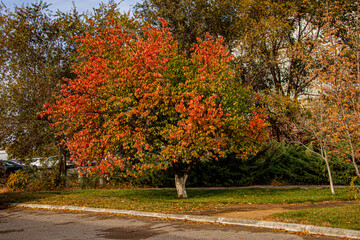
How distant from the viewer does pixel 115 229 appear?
328 inches

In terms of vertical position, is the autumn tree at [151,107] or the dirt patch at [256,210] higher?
the autumn tree at [151,107]

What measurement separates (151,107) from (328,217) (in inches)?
265

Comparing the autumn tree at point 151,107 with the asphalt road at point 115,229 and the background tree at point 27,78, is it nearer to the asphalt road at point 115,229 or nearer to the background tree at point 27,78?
the asphalt road at point 115,229

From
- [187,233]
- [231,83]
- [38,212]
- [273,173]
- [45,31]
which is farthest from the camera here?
[45,31]

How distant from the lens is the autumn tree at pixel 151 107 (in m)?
12.3

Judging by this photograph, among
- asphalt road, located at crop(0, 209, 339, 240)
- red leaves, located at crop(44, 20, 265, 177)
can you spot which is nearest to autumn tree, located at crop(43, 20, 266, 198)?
red leaves, located at crop(44, 20, 265, 177)

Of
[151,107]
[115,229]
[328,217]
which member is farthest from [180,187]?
[328,217]

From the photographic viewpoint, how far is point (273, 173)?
18625mm

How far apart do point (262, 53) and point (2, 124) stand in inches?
694

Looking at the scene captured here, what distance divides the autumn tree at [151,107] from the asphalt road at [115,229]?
3046 millimetres

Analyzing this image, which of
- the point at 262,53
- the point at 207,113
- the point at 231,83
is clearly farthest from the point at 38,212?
the point at 262,53

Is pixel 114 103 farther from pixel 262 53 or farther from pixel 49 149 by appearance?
pixel 262 53

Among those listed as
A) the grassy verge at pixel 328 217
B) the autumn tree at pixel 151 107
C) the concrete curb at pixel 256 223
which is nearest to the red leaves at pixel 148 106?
the autumn tree at pixel 151 107

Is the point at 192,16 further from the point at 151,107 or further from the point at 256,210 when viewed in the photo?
the point at 256,210
